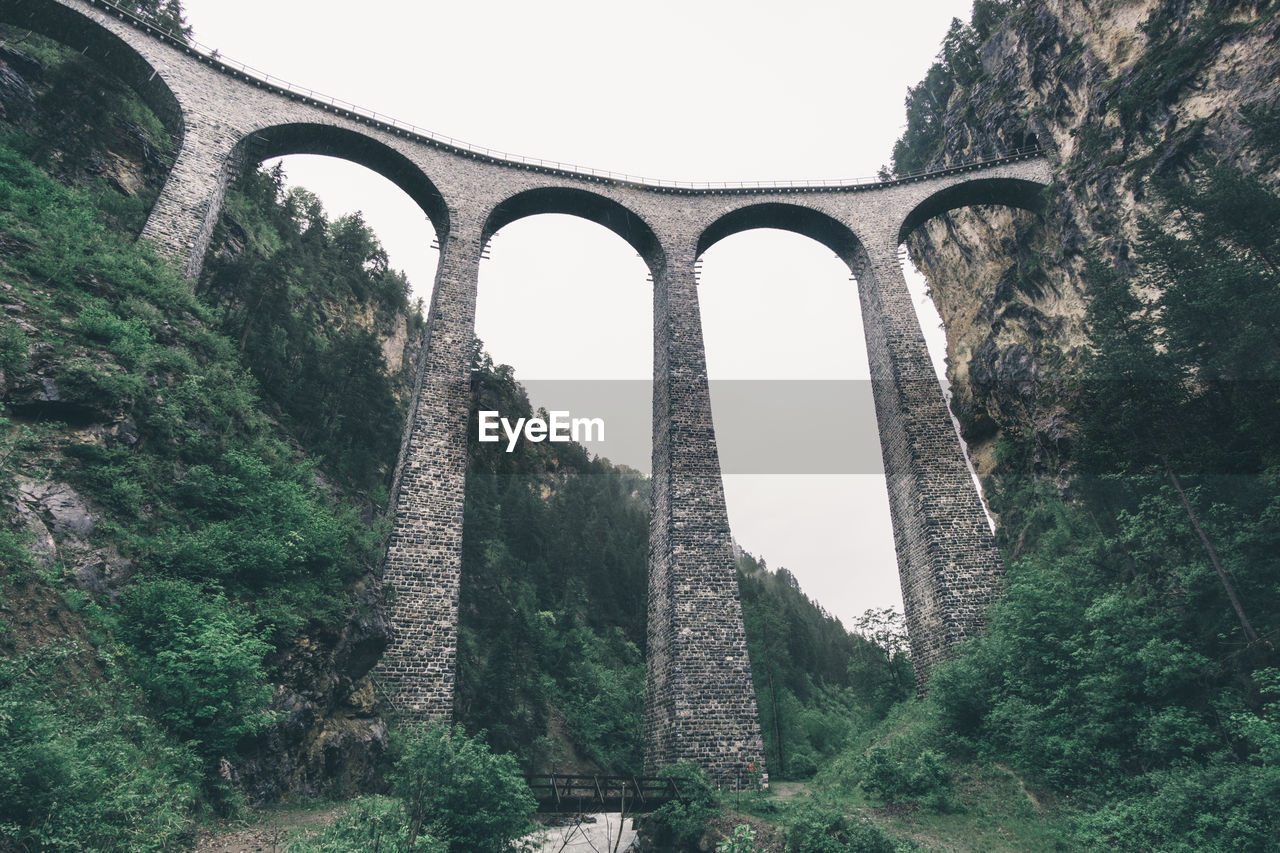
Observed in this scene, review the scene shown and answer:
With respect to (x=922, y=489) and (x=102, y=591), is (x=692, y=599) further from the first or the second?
(x=102, y=591)

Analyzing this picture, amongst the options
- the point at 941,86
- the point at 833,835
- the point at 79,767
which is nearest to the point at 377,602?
the point at 79,767

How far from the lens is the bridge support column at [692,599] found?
15844mm

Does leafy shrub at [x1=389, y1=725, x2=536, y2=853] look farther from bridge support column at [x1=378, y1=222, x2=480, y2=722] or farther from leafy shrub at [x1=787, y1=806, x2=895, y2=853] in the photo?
bridge support column at [x1=378, y1=222, x2=480, y2=722]

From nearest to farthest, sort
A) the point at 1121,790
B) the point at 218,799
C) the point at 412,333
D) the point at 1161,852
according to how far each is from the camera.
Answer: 1. the point at 218,799
2. the point at 1161,852
3. the point at 1121,790
4. the point at 412,333

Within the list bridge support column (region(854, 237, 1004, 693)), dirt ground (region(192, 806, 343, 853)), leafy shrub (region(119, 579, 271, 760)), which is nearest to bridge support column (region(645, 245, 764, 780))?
bridge support column (region(854, 237, 1004, 693))

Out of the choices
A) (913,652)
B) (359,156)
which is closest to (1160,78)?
(913,652)

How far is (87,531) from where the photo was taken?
10.1m

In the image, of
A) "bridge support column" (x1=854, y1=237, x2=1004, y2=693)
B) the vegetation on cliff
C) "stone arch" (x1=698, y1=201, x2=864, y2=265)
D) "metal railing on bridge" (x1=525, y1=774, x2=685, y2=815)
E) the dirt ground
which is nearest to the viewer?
the dirt ground

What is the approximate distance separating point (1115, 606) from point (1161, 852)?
13.9 feet

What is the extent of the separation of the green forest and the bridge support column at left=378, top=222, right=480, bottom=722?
0.72m

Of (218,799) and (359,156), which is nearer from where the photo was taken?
(218,799)

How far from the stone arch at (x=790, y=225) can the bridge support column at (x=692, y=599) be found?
5649 mm

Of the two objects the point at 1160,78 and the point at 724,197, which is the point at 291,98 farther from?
the point at 1160,78

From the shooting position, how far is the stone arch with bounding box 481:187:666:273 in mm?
23875
